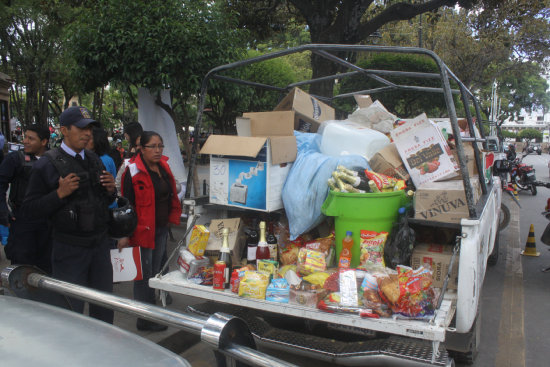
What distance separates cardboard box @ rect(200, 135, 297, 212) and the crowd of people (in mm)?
551

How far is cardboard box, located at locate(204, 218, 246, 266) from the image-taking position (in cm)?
369

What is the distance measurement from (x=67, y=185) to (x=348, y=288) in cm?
193

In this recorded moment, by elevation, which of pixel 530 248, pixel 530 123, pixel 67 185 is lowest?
pixel 530 248

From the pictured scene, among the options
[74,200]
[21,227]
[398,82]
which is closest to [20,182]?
[21,227]

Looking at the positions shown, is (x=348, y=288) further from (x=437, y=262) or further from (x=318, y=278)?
(x=437, y=262)

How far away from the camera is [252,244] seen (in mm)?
3678

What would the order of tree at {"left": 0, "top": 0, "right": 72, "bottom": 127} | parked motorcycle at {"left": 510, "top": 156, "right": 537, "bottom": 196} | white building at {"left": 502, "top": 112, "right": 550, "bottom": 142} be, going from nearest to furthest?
tree at {"left": 0, "top": 0, "right": 72, "bottom": 127}
parked motorcycle at {"left": 510, "top": 156, "right": 537, "bottom": 196}
white building at {"left": 502, "top": 112, "right": 550, "bottom": 142}

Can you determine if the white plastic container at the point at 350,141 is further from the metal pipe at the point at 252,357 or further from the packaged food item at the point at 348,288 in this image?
the metal pipe at the point at 252,357

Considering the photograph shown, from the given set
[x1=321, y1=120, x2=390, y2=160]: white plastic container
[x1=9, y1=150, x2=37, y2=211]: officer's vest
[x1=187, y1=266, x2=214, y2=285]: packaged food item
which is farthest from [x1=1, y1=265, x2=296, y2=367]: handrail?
[x1=321, y1=120, x2=390, y2=160]: white plastic container

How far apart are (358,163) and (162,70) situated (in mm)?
3759

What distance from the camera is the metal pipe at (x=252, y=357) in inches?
47.2

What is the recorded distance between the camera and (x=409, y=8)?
29.5 feet

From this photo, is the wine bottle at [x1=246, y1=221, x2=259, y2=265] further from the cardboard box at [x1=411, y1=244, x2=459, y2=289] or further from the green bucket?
the cardboard box at [x1=411, y1=244, x2=459, y2=289]

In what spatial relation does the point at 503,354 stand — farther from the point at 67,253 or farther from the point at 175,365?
the point at 67,253
